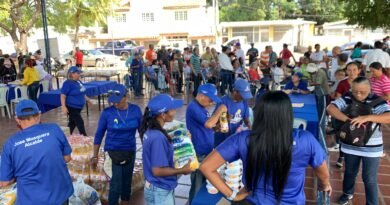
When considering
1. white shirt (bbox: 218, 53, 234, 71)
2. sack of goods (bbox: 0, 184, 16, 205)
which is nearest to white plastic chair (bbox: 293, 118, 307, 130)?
sack of goods (bbox: 0, 184, 16, 205)

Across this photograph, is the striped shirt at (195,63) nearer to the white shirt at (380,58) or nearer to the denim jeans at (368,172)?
the white shirt at (380,58)

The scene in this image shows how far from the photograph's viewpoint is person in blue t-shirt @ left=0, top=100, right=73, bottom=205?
2.67m

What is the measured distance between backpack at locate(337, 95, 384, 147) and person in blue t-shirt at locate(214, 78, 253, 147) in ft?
3.32

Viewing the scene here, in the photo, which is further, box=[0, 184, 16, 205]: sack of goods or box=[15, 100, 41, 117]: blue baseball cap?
box=[0, 184, 16, 205]: sack of goods

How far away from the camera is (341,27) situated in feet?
127

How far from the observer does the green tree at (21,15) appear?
58.9 ft

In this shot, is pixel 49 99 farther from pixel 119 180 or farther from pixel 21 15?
pixel 21 15

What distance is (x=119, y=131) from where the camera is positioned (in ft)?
11.8

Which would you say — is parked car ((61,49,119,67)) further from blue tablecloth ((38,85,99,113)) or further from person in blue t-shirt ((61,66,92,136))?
person in blue t-shirt ((61,66,92,136))

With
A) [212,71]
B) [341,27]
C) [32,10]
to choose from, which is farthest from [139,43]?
[212,71]

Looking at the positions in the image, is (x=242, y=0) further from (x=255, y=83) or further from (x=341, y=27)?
(x=255, y=83)

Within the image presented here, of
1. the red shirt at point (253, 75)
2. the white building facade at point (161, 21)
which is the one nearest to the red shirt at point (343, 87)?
the red shirt at point (253, 75)

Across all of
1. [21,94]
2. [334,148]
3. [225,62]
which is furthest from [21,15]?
[334,148]

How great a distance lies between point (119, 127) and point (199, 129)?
79cm
